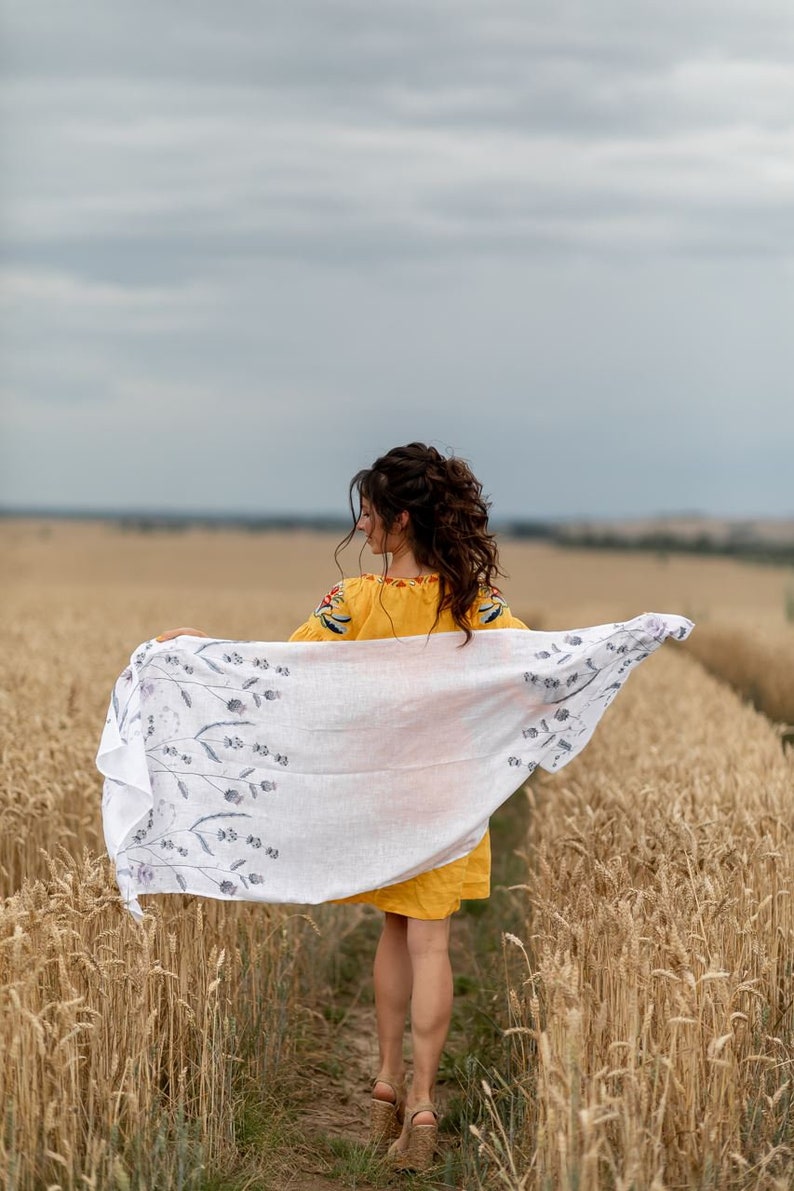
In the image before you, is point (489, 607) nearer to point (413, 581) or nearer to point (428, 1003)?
point (413, 581)

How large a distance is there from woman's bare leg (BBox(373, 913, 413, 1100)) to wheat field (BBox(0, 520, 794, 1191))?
320mm

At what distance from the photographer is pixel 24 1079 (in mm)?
3506

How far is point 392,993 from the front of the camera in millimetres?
4391

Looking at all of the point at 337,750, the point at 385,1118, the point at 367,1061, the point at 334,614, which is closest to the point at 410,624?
the point at 334,614

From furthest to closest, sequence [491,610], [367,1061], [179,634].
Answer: [367,1061], [179,634], [491,610]

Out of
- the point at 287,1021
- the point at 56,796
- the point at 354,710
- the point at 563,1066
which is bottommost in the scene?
the point at 287,1021

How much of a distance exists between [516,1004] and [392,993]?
0.44 metres

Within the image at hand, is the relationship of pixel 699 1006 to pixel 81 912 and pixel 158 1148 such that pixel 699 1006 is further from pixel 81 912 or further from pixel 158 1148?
pixel 81 912

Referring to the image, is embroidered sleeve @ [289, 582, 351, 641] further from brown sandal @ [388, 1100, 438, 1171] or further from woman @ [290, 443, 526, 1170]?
brown sandal @ [388, 1100, 438, 1171]

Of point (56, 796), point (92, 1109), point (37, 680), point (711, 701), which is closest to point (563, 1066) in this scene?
point (92, 1109)

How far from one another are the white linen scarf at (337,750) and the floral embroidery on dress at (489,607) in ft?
0.21

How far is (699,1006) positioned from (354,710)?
142cm

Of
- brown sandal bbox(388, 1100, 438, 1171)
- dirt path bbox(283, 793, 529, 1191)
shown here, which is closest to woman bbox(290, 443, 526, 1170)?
brown sandal bbox(388, 1100, 438, 1171)

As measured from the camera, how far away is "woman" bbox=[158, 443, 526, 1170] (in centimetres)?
417
